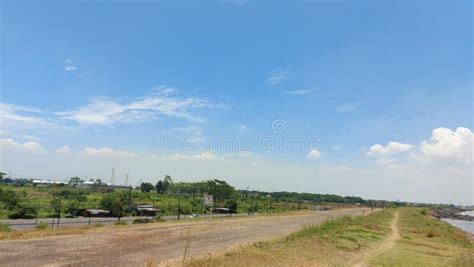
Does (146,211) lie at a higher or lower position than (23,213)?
higher

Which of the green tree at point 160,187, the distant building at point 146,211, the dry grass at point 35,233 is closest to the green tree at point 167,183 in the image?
the green tree at point 160,187

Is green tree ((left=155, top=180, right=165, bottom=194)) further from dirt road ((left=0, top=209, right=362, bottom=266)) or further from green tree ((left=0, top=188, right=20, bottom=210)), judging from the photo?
dirt road ((left=0, top=209, right=362, bottom=266))

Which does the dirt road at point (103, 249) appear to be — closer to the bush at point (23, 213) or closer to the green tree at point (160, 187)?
the bush at point (23, 213)

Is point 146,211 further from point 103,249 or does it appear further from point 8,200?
point 103,249

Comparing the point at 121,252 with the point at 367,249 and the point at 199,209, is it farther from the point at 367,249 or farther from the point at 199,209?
the point at 199,209

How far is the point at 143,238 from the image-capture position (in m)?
24.8

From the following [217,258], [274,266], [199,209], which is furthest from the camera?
[199,209]

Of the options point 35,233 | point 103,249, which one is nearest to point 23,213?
point 35,233

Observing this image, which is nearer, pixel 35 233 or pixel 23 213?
pixel 35 233

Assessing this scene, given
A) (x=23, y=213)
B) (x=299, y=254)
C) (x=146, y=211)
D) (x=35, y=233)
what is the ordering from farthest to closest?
(x=146, y=211), (x=23, y=213), (x=35, y=233), (x=299, y=254)

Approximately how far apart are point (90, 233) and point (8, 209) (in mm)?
41493

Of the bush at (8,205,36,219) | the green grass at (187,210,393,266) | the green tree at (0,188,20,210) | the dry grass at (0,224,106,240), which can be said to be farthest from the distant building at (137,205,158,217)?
the green grass at (187,210,393,266)

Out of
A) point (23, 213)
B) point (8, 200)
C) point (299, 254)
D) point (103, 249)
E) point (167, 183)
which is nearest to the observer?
point (103, 249)

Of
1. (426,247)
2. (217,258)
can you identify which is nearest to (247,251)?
(217,258)
